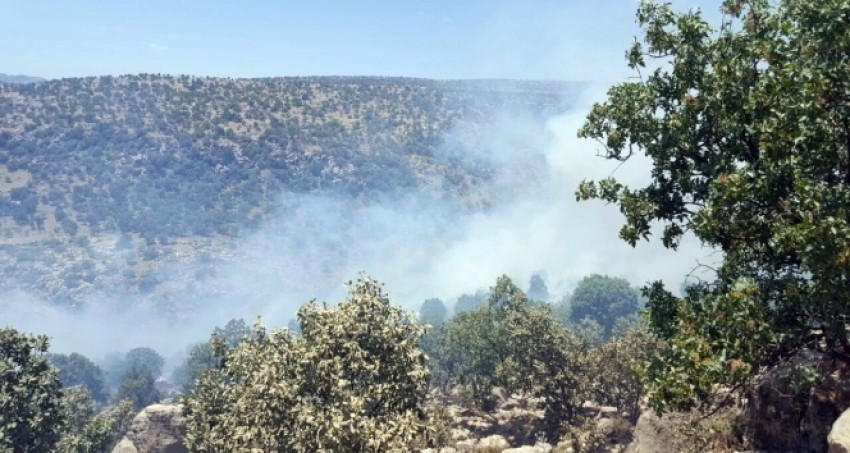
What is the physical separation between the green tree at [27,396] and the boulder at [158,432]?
13.1 metres

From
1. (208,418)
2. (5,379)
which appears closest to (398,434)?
(208,418)

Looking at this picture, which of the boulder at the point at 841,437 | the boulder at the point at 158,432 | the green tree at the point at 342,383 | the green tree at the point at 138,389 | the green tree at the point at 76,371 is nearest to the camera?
the boulder at the point at 841,437

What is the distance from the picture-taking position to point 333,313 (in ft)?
75.0

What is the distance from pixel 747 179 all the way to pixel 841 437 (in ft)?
21.4

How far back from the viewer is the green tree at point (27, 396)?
1566 inches

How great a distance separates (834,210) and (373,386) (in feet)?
47.8

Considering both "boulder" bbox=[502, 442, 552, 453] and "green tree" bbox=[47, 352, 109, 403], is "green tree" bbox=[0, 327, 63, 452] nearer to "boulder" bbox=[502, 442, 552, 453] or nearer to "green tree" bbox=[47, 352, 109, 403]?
"boulder" bbox=[502, 442, 552, 453]

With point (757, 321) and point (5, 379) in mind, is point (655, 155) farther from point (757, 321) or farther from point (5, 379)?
point (5, 379)

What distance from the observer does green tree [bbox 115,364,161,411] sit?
14850 centimetres

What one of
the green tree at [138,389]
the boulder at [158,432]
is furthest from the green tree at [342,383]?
the green tree at [138,389]

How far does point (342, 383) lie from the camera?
782 inches

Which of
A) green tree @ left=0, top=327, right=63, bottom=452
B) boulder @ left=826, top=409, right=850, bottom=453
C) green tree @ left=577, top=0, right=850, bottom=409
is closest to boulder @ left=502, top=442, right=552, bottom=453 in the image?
green tree @ left=577, top=0, right=850, bottom=409

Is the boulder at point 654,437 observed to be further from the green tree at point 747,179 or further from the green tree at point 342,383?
the green tree at point 342,383

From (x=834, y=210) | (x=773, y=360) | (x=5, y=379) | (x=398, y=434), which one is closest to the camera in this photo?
(x=834, y=210)
